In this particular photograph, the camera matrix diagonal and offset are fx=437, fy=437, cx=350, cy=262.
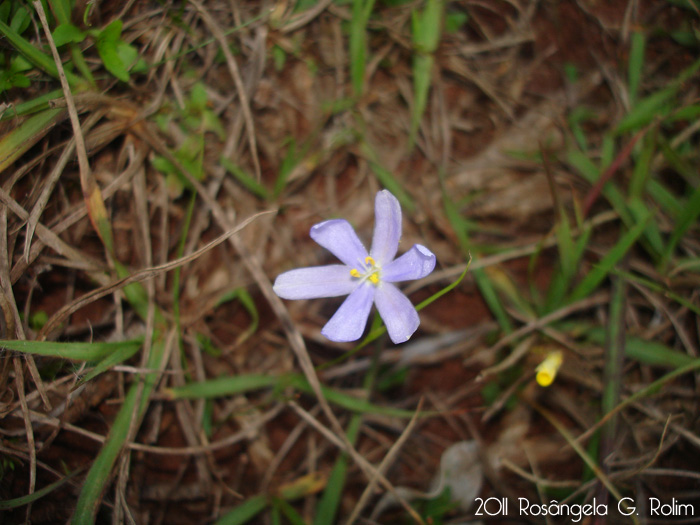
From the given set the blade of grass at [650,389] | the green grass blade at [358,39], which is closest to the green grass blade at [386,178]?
the green grass blade at [358,39]

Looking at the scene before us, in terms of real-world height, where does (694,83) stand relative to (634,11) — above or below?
below

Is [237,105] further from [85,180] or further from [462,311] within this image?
[462,311]

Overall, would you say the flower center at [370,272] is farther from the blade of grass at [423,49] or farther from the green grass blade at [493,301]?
the blade of grass at [423,49]

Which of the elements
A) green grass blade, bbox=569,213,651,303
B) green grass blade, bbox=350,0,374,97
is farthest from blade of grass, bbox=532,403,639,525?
Answer: green grass blade, bbox=350,0,374,97

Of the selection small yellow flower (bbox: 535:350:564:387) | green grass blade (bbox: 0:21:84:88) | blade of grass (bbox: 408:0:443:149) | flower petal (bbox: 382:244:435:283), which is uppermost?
green grass blade (bbox: 0:21:84:88)

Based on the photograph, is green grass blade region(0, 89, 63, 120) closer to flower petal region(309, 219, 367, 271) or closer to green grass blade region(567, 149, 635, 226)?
flower petal region(309, 219, 367, 271)

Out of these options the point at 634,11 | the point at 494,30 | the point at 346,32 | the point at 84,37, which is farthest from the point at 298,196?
the point at 634,11

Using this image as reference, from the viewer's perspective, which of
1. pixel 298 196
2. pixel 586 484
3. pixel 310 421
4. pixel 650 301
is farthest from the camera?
pixel 298 196
